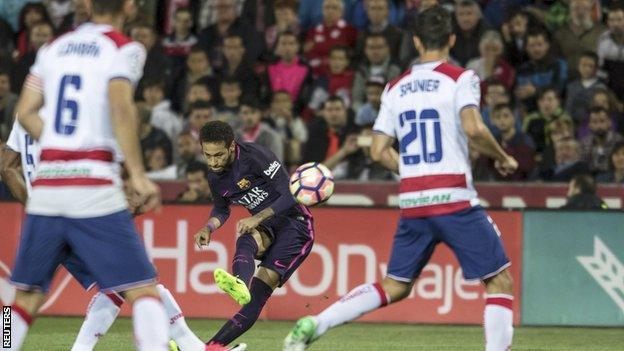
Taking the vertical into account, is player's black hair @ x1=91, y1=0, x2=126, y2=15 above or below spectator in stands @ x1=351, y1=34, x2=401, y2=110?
above

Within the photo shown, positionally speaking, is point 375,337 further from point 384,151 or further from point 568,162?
point 384,151

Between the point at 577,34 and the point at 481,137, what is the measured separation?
895cm

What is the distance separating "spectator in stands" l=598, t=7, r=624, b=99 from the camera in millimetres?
15805

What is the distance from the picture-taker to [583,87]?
50.8 feet

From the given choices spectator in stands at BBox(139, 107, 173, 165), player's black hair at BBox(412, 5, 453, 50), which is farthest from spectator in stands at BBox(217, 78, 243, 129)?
player's black hair at BBox(412, 5, 453, 50)

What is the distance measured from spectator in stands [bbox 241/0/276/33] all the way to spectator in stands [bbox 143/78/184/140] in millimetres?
1547

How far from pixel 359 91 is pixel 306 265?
11.1 ft

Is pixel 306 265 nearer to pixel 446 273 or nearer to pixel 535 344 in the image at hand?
pixel 446 273

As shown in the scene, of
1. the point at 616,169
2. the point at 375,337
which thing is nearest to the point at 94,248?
the point at 375,337

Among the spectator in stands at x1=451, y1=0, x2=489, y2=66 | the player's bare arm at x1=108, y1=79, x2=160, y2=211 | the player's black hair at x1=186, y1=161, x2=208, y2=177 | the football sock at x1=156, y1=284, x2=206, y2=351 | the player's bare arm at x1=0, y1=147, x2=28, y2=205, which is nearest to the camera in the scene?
the player's bare arm at x1=108, y1=79, x2=160, y2=211

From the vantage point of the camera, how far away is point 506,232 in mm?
13078

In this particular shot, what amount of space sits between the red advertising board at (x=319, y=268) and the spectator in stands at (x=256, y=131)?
1.80m

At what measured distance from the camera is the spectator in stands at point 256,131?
1492cm

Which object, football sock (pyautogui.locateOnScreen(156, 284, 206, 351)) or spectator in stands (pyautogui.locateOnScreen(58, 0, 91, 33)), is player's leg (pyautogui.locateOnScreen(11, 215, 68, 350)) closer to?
football sock (pyautogui.locateOnScreen(156, 284, 206, 351))
